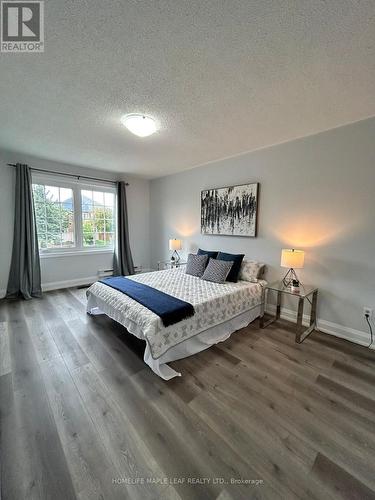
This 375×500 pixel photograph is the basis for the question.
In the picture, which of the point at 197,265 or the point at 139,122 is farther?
the point at 197,265

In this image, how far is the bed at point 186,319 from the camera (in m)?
1.92

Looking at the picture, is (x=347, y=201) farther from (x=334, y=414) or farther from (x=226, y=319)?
(x=334, y=414)

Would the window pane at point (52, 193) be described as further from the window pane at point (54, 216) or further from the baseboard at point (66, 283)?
the baseboard at point (66, 283)

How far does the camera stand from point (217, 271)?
310 cm

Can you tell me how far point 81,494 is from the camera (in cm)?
102

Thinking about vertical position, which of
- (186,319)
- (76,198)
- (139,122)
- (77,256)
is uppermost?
(139,122)

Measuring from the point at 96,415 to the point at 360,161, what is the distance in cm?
344

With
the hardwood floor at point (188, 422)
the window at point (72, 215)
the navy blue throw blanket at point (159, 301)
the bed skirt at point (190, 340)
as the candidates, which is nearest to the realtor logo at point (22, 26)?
the navy blue throw blanket at point (159, 301)

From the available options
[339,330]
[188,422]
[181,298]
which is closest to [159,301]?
[181,298]

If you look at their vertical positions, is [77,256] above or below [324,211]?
below

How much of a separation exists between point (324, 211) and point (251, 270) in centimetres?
121

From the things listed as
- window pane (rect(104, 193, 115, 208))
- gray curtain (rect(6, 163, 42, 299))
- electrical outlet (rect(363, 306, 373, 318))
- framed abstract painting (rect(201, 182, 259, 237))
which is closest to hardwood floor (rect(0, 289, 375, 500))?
electrical outlet (rect(363, 306, 373, 318))

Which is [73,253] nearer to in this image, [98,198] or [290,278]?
[98,198]

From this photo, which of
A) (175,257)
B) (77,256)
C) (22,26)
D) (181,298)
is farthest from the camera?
(175,257)
